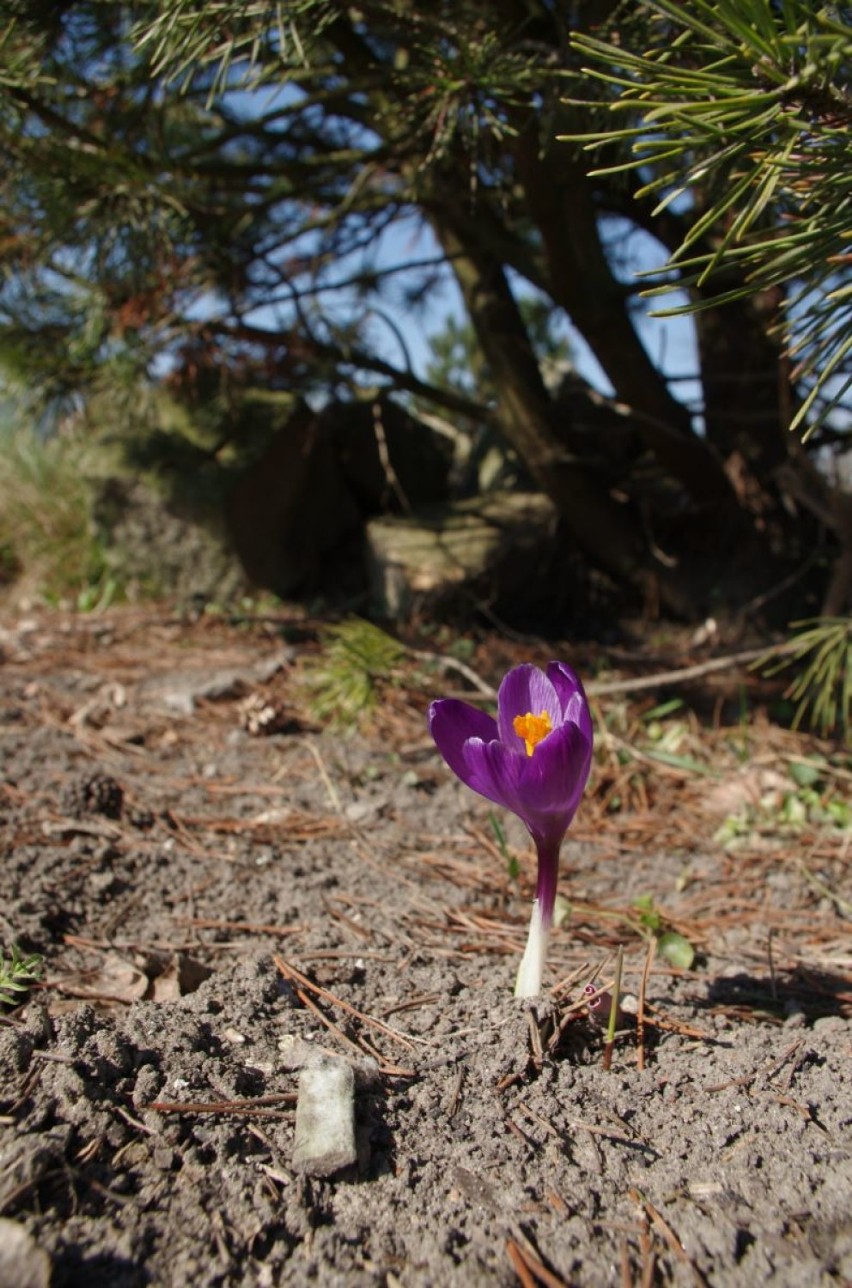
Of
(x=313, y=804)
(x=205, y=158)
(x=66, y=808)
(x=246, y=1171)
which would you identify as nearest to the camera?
(x=246, y=1171)

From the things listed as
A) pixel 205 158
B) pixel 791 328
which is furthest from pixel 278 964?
pixel 205 158

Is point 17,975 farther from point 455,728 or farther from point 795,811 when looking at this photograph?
point 795,811

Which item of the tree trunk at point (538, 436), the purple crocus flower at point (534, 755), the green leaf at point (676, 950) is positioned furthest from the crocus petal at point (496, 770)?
the tree trunk at point (538, 436)

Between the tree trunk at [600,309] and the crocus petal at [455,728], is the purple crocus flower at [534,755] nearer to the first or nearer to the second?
the crocus petal at [455,728]

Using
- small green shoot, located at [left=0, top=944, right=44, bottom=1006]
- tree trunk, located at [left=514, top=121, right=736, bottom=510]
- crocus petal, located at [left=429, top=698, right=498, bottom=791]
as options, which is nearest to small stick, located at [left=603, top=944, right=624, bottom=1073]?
crocus petal, located at [left=429, top=698, right=498, bottom=791]

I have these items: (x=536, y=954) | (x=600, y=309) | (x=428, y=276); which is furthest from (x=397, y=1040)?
(x=428, y=276)

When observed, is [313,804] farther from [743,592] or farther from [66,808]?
[743,592]
